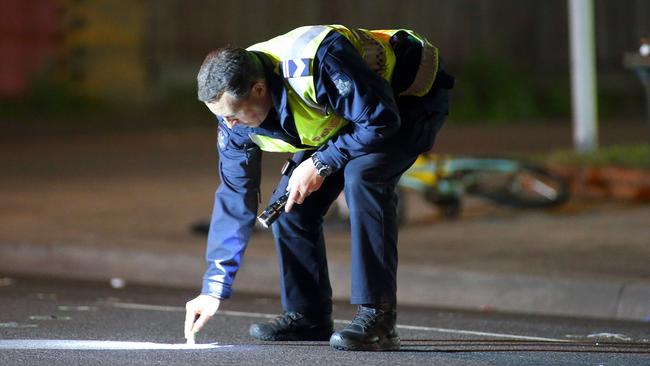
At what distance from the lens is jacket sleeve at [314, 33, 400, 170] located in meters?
5.41

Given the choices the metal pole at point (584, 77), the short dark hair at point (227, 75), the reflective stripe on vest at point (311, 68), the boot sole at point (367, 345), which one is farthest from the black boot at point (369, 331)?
the metal pole at point (584, 77)

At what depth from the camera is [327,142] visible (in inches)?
227

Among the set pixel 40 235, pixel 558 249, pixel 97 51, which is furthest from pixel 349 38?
pixel 97 51

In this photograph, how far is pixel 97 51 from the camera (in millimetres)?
22016

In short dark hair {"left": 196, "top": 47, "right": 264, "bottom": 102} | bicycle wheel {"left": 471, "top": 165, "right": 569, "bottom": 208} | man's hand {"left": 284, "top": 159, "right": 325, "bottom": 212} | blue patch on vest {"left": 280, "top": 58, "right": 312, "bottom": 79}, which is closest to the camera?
short dark hair {"left": 196, "top": 47, "right": 264, "bottom": 102}

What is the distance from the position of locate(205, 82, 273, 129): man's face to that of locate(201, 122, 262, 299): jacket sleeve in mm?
310

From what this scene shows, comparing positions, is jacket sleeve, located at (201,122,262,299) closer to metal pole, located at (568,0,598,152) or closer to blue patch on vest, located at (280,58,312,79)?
blue patch on vest, located at (280,58,312,79)

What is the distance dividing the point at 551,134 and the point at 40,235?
1012 centimetres

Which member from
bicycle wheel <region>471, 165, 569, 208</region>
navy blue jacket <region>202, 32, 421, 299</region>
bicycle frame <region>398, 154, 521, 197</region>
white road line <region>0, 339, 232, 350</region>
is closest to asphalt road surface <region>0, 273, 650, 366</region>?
white road line <region>0, 339, 232, 350</region>

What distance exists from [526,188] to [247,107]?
5.99 metres

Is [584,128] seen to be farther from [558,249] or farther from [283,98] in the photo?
[283,98]

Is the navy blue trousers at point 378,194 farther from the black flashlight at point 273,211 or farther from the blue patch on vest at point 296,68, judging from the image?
the blue patch on vest at point 296,68

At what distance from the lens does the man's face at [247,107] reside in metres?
5.43

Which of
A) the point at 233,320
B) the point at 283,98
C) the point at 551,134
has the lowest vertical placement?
the point at 551,134
